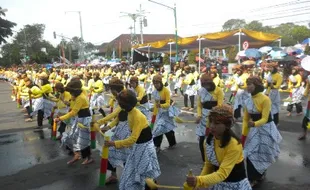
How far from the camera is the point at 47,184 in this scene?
5.99 m

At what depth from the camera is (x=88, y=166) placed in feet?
22.1

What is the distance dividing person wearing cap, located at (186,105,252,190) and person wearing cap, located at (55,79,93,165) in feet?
12.3

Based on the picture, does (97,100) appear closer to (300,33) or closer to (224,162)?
(224,162)

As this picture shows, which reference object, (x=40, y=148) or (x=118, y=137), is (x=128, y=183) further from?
(x=40, y=148)

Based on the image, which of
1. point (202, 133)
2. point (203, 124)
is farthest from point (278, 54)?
point (202, 133)

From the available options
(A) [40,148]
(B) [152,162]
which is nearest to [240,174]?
(B) [152,162]

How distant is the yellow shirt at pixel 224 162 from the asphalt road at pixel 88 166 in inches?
107

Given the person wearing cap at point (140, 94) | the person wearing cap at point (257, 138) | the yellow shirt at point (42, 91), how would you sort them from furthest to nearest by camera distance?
the yellow shirt at point (42, 91) < the person wearing cap at point (140, 94) < the person wearing cap at point (257, 138)

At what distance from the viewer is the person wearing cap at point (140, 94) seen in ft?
25.1

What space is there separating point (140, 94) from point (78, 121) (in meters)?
1.76

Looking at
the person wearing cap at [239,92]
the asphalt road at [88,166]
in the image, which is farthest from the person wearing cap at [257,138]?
the person wearing cap at [239,92]

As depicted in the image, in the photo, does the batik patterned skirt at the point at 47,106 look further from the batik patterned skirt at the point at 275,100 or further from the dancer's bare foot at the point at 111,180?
the batik patterned skirt at the point at 275,100

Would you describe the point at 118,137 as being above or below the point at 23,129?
above

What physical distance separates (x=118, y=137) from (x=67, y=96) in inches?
118
